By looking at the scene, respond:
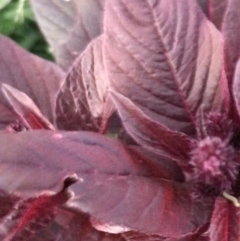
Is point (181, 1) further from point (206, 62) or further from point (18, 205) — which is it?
point (18, 205)

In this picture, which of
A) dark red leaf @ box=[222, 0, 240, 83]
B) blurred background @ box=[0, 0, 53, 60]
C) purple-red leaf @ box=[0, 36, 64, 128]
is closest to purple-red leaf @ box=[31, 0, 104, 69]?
purple-red leaf @ box=[0, 36, 64, 128]

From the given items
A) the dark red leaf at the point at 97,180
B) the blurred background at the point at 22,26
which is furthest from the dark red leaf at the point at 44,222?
the blurred background at the point at 22,26

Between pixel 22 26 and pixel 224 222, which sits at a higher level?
pixel 22 26

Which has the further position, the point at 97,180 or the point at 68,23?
the point at 68,23

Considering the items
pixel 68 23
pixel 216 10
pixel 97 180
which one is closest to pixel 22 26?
pixel 68 23

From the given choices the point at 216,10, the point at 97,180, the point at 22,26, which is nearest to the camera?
the point at 97,180

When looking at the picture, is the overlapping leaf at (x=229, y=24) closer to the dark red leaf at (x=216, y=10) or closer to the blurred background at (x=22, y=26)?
the dark red leaf at (x=216, y=10)

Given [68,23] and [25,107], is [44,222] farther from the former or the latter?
[68,23]
